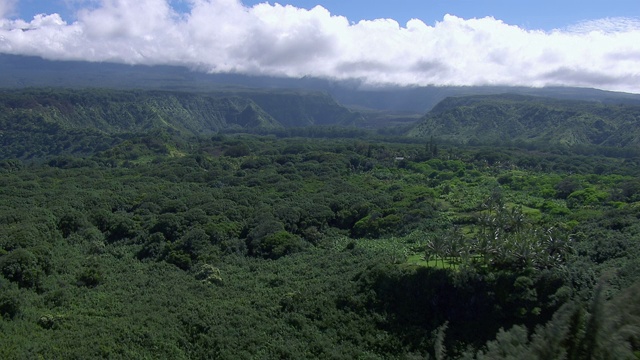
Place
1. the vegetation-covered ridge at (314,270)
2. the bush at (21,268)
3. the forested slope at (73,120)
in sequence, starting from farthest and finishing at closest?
the forested slope at (73,120)
the bush at (21,268)
the vegetation-covered ridge at (314,270)

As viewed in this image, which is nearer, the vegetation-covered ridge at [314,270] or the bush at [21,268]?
the vegetation-covered ridge at [314,270]

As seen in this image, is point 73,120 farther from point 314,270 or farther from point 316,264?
point 314,270

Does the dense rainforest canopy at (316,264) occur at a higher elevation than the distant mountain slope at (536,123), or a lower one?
lower

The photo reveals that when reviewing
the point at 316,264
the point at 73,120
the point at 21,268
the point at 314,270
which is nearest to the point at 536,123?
the point at 316,264

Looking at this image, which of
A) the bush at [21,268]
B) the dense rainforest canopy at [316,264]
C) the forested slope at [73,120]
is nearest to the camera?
the dense rainforest canopy at [316,264]

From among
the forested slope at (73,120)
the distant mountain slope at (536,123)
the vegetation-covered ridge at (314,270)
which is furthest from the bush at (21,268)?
the distant mountain slope at (536,123)

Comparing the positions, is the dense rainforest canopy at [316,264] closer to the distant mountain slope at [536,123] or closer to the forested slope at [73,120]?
the forested slope at [73,120]

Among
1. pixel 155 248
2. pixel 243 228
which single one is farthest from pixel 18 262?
pixel 243 228

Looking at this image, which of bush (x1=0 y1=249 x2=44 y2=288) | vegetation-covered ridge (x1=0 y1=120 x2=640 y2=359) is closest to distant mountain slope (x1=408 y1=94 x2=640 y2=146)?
vegetation-covered ridge (x1=0 y1=120 x2=640 y2=359)

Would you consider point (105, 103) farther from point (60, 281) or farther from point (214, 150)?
point (60, 281)
